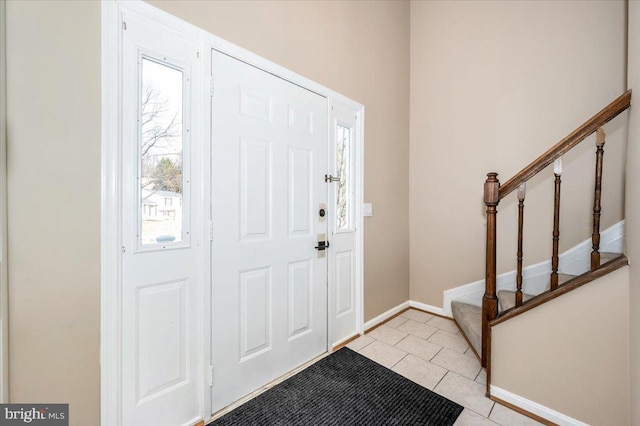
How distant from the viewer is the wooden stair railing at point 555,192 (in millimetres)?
1419

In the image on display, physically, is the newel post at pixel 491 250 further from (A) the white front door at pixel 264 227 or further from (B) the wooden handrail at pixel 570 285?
(A) the white front door at pixel 264 227

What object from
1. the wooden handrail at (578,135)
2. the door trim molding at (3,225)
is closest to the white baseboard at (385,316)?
the wooden handrail at (578,135)

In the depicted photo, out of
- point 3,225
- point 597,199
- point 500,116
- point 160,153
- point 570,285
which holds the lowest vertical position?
point 570,285

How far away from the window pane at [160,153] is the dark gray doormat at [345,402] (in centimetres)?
120

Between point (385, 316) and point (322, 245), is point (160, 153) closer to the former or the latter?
point (322, 245)

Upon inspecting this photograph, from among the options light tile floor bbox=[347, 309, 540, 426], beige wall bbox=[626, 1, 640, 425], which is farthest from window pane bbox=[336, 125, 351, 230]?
beige wall bbox=[626, 1, 640, 425]

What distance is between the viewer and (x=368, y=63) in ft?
8.72

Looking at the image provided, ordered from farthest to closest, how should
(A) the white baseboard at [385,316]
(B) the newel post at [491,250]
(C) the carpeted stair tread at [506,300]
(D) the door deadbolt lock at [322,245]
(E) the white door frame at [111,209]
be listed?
(A) the white baseboard at [385,316] → (D) the door deadbolt lock at [322,245] → (C) the carpeted stair tread at [506,300] → (B) the newel post at [491,250] → (E) the white door frame at [111,209]

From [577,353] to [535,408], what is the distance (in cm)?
44

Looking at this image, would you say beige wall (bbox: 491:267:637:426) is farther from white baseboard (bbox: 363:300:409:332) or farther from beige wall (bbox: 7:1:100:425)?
beige wall (bbox: 7:1:100:425)

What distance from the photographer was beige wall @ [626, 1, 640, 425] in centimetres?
124

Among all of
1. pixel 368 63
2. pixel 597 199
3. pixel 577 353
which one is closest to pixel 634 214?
pixel 597 199

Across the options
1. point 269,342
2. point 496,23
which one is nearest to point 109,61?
point 269,342

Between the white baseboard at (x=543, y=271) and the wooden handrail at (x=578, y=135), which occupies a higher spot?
the wooden handrail at (x=578, y=135)
